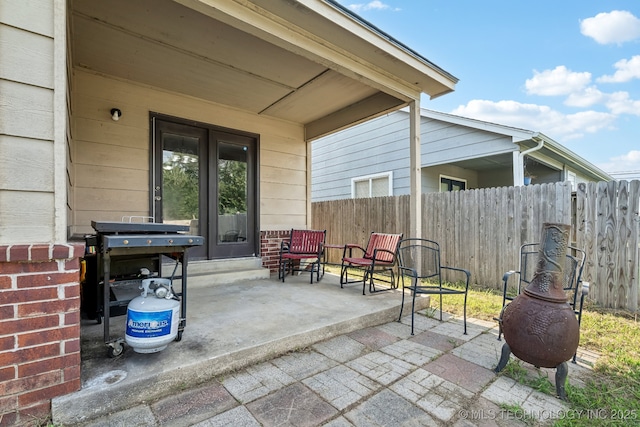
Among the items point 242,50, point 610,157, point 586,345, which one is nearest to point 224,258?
point 242,50

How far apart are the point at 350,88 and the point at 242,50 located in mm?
1517

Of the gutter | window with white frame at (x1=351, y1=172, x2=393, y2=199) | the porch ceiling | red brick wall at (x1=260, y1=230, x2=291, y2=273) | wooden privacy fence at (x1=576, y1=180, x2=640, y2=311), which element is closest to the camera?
the porch ceiling

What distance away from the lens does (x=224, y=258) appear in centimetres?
438

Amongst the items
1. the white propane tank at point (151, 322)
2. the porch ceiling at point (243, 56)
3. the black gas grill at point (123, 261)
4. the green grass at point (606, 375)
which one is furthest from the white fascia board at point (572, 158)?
the white propane tank at point (151, 322)

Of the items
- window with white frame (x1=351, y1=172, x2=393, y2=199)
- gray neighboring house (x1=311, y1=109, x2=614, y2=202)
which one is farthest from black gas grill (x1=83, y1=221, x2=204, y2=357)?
window with white frame (x1=351, y1=172, x2=393, y2=199)

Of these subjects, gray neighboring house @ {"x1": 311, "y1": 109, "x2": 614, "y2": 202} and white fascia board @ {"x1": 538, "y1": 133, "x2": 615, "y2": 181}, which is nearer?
white fascia board @ {"x1": 538, "y1": 133, "x2": 615, "y2": 181}

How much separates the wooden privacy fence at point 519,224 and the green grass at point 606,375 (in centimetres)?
48

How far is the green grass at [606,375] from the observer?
5.39 ft

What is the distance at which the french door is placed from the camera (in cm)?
397

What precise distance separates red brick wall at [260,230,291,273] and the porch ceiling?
1953mm

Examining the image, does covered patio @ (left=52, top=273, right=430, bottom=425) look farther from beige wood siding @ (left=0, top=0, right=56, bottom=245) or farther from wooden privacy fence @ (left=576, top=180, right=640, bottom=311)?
wooden privacy fence @ (left=576, top=180, right=640, bottom=311)

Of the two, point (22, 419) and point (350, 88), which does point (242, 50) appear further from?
point (22, 419)

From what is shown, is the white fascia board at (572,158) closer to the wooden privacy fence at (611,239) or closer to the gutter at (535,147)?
the gutter at (535,147)

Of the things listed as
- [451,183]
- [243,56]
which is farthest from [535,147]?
[243,56]
